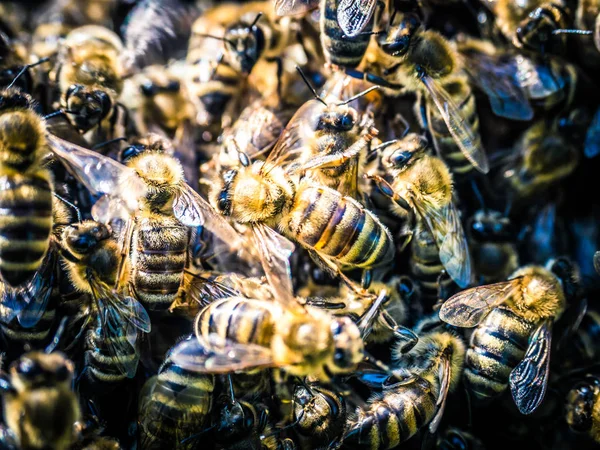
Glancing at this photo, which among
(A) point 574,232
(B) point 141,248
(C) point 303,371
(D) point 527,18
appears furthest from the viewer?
(A) point 574,232

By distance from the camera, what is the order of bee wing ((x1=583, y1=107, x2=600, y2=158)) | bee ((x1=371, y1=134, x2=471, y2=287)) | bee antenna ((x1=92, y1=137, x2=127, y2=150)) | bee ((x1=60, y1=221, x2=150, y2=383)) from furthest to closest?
bee wing ((x1=583, y1=107, x2=600, y2=158)) < bee antenna ((x1=92, y1=137, x2=127, y2=150)) < bee ((x1=371, y1=134, x2=471, y2=287)) < bee ((x1=60, y1=221, x2=150, y2=383))

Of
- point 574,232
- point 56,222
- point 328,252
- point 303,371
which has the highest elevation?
point 56,222

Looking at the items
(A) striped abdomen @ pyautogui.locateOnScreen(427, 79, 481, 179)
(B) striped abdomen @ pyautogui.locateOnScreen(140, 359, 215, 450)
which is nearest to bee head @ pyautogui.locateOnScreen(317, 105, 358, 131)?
(A) striped abdomen @ pyautogui.locateOnScreen(427, 79, 481, 179)

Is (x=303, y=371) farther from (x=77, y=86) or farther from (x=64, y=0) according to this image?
(x=64, y=0)

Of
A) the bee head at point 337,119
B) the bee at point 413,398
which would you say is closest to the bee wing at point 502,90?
the bee head at point 337,119

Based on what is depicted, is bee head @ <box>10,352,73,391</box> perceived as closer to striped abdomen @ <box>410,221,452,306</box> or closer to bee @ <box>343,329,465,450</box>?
bee @ <box>343,329,465,450</box>

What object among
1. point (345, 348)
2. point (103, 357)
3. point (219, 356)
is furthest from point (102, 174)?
point (345, 348)

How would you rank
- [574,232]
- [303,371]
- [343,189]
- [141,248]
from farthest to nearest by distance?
[574,232] < [343,189] < [141,248] < [303,371]

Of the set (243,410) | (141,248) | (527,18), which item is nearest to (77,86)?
(141,248)
